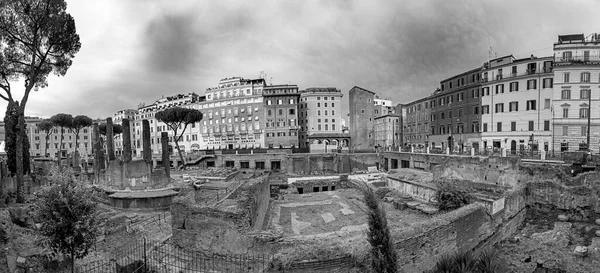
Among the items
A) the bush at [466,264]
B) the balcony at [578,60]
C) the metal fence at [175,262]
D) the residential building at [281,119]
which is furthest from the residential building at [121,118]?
the balcony at [578,60]

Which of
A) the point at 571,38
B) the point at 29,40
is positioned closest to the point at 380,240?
the point at 29,40

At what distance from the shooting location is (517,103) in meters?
36.8

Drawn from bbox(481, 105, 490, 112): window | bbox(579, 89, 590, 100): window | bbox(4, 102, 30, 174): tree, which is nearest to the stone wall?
bbox(4, 102, 30, 174): tree

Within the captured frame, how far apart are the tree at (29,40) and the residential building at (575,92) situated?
48.6 metres

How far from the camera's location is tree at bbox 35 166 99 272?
7016mm

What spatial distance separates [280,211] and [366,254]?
37.3ft

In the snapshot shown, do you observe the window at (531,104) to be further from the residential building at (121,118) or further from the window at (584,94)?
the residential building at (121,118)

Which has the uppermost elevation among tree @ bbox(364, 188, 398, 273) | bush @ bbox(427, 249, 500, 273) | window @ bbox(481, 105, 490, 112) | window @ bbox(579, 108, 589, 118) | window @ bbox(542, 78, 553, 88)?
Result: window @ bbox(542, 78, 553, 88)

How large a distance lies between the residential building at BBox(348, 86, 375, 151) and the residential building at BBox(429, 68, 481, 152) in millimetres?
15304

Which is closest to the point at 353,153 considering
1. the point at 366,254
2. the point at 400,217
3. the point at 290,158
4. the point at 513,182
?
the point at 290,158

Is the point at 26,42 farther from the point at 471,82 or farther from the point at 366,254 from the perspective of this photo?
the point at 471,82

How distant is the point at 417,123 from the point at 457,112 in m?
12.5

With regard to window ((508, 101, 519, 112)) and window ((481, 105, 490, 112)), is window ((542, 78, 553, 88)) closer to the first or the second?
window ((508, 101, 519, 112))

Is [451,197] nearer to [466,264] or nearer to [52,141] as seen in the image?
[466,264]
